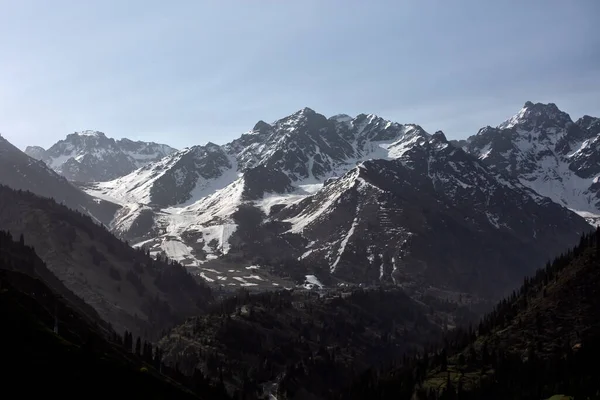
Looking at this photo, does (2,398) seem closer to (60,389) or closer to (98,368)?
(60,389)

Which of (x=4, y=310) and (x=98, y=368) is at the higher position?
A: (x=4, y=310)

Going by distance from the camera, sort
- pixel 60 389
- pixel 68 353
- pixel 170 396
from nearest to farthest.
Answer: pixel 60 389
pixel 68 353
pixel 170 396

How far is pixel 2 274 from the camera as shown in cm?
18862

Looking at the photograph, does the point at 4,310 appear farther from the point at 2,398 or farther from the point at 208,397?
the point at 208,397

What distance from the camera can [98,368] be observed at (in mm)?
129125

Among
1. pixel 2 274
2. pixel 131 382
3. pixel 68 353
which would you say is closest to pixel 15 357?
pixel 68 353

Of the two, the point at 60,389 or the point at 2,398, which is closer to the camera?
the point at 2,398

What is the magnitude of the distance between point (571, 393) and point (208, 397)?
109220 mm

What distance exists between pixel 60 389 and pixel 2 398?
36.9 feet

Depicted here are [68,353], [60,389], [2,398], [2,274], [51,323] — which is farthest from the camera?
[2,274]

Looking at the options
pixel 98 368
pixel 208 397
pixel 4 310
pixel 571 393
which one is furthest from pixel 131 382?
pixel 571 393

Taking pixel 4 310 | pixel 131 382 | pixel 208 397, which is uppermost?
pixel 4 310

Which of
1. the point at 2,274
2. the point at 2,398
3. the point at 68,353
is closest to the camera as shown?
the point at 2,398

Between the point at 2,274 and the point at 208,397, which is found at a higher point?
the point at 2,274
